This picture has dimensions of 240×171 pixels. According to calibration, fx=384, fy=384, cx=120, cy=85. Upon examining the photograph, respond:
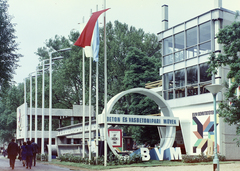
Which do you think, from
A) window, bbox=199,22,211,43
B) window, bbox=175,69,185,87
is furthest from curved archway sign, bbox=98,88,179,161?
window, bbox=199,22,211,43

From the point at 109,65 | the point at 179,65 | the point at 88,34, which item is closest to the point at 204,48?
the point at 179,65

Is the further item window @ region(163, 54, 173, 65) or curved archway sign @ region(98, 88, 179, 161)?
window @ region(163, 54, 173, 65)

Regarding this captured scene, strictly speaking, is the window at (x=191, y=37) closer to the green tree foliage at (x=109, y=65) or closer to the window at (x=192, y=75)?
the window at (x=192, y=75)

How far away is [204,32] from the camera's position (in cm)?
3066

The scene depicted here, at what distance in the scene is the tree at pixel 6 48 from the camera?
2031cm

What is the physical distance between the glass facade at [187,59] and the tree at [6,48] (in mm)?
14755

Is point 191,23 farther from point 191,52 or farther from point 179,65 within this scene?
point 179,65

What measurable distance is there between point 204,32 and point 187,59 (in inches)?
105

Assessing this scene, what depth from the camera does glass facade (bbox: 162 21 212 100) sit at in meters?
30.3

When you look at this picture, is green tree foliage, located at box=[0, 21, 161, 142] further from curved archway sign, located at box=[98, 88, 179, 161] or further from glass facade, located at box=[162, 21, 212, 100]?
curved archway sign, located at box=[98, 88, 179, 161]

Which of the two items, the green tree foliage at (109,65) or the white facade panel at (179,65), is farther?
the green tree foliage at (109,65)

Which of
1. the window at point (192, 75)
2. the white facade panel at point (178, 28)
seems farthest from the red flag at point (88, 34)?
the white facade panel at point (178, 28)

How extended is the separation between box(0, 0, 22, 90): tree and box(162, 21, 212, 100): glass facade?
581 inches

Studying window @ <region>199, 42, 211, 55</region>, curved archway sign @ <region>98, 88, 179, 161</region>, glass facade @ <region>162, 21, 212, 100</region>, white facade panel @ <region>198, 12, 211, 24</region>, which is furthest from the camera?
glass facade @ <region>162, 21, 212, 100</region>
